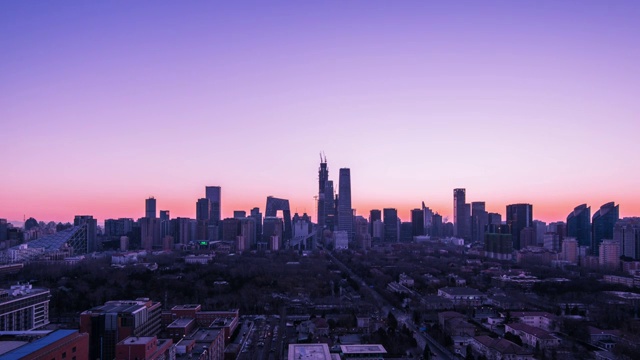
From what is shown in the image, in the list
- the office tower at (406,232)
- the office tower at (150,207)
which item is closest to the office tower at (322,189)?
the office tower at (406,232)

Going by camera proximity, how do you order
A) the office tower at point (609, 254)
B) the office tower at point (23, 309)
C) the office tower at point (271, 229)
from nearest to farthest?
the office tower at point (23, 309)
the office tower at point (609, 254)
the office tower at point (271, 229)

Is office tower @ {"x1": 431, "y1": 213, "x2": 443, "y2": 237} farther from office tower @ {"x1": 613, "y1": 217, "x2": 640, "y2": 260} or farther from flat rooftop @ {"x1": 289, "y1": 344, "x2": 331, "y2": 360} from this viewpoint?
flat rooftop @ {"x1": 289, "y1": 344, "x2": 331, "y2": 360}

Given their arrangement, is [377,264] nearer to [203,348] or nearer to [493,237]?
[493,237]

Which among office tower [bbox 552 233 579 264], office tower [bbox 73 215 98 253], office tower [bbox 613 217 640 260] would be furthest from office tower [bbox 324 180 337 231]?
office tower [bbox 613 217 640 260]

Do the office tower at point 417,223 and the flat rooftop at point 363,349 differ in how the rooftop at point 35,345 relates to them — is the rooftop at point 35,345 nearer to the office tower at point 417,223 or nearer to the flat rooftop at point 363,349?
the flat rooftop at point 363,349

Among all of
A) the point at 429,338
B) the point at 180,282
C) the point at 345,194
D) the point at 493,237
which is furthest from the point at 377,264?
the point at 345,194

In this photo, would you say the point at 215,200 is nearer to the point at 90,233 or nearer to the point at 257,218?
the point at 257,218

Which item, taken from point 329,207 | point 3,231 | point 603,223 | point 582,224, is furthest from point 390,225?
point 3,231
